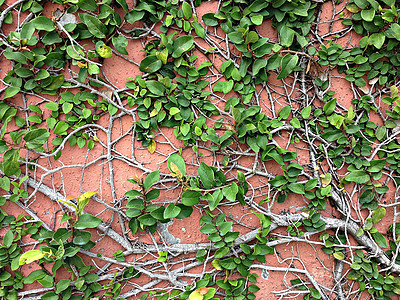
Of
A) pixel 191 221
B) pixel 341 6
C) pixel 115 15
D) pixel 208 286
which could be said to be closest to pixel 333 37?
pixel 341 6

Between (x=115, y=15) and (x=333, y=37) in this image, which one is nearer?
(x=115, y=15)

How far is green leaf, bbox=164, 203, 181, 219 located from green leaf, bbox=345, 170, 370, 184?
981 millimetres

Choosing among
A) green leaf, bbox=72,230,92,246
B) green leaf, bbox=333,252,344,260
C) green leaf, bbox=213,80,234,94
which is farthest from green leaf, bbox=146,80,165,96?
green leaf, bbox=333,252,344,260

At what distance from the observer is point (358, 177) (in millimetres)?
1511

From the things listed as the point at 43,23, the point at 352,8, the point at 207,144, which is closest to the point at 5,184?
the point at 43,23

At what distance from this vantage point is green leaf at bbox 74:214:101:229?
1386 mm

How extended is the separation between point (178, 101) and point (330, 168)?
3.19ft

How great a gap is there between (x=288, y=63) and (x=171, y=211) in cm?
104

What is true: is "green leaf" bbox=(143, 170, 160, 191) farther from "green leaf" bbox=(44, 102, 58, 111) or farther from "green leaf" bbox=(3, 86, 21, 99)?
"green leaf" bbox=(3, 86, 21, 99)

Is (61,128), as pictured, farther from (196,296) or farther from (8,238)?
(196,296)

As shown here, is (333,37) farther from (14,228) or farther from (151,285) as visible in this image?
(14,228)

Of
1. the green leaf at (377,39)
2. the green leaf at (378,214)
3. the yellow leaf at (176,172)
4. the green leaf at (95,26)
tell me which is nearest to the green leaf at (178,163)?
the yellow leaf at (176,172)

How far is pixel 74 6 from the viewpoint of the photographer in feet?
4.86

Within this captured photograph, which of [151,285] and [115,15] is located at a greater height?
[115,15]
